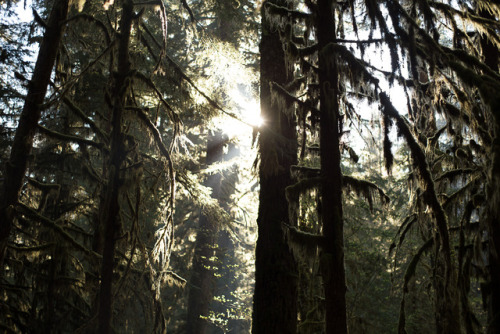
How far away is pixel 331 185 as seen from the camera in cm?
373

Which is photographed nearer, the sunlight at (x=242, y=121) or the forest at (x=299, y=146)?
the forest at (x=299, y=146)

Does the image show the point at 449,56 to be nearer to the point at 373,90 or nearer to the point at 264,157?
the point at 373,90

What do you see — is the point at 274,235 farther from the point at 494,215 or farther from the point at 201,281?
the point at 201,281

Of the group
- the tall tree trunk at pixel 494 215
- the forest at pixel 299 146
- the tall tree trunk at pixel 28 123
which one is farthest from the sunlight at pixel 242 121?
the tall tree trunk at pixel 28 123

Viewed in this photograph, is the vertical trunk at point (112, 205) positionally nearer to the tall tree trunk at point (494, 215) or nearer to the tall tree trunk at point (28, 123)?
the tall tree trunk at point (28, 123)

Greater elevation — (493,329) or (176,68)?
(176,68)

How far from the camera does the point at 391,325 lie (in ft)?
44.8

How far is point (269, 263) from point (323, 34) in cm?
323

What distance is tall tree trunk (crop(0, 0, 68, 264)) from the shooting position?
638 cm

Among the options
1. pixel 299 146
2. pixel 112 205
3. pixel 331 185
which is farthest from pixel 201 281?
pixel 331 185

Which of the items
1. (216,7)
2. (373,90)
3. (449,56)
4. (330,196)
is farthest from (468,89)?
(216,7)

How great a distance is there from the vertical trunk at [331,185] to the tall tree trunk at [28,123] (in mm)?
5255

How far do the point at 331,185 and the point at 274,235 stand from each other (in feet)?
6.68

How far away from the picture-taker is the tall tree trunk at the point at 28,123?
20.9ft
